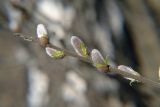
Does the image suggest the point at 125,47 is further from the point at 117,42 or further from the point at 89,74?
the point at 89,74

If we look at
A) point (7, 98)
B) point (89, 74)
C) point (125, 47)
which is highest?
point (7, 98)

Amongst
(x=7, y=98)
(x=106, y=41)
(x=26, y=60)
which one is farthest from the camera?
(x=7, y=98)

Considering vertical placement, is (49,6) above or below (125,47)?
above

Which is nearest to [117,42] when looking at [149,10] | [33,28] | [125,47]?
[125,47]

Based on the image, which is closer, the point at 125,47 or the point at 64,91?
the point at 125,47

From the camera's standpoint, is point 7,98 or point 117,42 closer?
point 117,42

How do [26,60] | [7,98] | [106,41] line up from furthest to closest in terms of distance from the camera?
[7,98]
[26,60]
[106,41]

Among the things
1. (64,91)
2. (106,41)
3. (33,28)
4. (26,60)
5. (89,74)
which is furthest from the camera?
(26,60)

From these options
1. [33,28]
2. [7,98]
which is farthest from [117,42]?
[7,98]

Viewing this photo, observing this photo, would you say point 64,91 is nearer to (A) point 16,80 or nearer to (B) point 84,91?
(B) point 84,91
